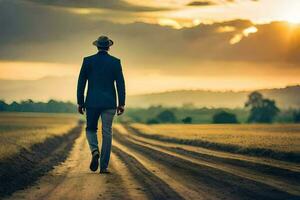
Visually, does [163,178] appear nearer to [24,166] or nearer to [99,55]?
[99,55]

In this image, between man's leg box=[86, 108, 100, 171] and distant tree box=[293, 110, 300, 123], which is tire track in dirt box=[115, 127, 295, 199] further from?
distant tree box=[293, 110, 300, 123]

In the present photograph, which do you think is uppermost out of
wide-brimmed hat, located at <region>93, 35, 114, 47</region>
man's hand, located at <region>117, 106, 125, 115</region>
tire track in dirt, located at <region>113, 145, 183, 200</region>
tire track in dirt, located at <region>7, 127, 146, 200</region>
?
wide-brimmed hat, located at <region>93, 35, 114, 47</region>

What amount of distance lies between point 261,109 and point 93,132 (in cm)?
13358

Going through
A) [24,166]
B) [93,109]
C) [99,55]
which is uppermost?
[99,55]

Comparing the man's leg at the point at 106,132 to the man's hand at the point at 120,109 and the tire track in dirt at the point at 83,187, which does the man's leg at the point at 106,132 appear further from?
the tire track in dirt at the point at 83,187

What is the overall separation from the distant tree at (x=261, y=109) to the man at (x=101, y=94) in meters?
122

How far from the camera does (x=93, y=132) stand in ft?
42.8

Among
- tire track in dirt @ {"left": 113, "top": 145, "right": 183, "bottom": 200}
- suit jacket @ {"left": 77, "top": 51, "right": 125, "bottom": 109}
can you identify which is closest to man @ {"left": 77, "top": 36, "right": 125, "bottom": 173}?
suit jacket @ {"left": 77, "top": 51, "right": 125, "bottom": 109}

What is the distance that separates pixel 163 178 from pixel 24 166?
5.50 meters

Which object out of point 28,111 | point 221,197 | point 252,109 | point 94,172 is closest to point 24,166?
point 94,172

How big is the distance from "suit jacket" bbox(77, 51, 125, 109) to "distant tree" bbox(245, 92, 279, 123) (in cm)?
12234

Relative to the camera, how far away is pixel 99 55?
13133 mm

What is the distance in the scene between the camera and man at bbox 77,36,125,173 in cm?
1286

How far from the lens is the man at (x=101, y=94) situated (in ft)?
42.2
